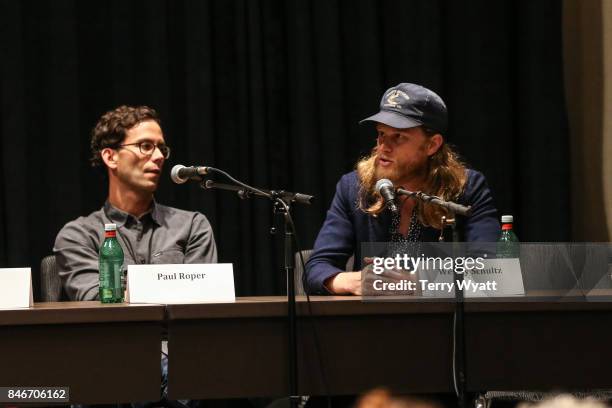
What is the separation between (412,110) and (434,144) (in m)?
0.16

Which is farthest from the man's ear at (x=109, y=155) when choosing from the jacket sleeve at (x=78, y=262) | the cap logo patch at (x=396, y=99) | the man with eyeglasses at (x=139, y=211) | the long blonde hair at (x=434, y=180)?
the cap logo patch at (x=396, y=99)

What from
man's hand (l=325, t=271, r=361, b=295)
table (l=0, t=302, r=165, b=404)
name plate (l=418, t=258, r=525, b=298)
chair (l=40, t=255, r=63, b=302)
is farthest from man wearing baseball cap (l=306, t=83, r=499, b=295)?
chair (l=40, t=255, r=63, b=302)

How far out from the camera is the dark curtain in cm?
415

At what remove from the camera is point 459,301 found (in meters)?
2.40

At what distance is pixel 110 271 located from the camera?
2.67 m

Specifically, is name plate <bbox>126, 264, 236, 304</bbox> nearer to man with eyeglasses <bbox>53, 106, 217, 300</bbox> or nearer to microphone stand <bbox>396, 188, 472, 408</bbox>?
microphone stand <bbox>396, 188, 472, 408</bbox>

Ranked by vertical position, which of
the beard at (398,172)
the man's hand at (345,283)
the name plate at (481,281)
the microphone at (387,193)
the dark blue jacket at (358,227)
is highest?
the beard at (398,172)

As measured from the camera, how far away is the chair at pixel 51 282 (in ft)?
11.1

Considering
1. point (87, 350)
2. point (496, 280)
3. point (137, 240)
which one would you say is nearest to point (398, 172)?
point (496, 280)

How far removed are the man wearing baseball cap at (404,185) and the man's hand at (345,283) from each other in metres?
0.15

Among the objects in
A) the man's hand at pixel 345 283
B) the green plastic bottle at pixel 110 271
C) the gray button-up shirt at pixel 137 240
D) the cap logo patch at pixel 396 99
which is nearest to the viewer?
the green plastic bottle at pixel 110 271

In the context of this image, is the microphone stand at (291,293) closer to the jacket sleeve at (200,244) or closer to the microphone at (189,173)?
the microphone at (189,173)

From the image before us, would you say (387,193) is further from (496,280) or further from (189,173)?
(189,173)

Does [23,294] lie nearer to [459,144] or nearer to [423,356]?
[423,356]
